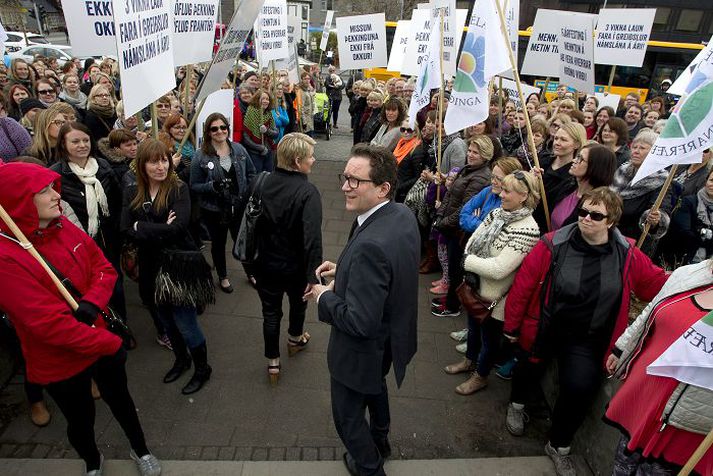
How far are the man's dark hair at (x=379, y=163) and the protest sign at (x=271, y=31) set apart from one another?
509 centimetres

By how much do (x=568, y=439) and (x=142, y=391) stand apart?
3.03 meters

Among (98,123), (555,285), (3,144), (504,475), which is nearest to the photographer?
(555,285)

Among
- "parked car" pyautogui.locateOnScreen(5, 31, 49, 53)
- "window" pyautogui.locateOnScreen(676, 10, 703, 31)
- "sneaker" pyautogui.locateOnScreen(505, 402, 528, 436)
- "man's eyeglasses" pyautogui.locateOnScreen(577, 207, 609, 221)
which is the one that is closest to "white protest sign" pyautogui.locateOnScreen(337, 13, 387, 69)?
"man's eyeglasses" pyautogui.locateOnScreen(577, 207, 609, 221)

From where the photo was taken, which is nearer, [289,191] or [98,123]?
[289,191]

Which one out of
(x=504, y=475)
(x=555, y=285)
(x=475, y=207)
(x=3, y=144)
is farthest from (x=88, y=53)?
(x=504, y=475)

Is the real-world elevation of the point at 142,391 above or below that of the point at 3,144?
below

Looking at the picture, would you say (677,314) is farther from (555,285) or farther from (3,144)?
(3,144)

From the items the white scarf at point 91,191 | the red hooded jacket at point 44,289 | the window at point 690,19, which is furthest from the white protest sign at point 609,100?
the window at point 690,19

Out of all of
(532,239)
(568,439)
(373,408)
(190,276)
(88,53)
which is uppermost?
(88,53)

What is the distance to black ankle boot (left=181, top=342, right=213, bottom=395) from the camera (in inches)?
139

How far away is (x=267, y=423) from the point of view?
330cm

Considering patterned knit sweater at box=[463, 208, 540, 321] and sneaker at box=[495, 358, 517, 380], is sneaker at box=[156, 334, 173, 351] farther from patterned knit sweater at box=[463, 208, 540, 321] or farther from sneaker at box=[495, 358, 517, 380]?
sneaker at box=[495, 358, 517, 380]

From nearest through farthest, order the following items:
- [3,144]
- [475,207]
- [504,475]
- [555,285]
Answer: [555,285], [504,475], [475,207], [3,144]

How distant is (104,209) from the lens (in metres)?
3.66
